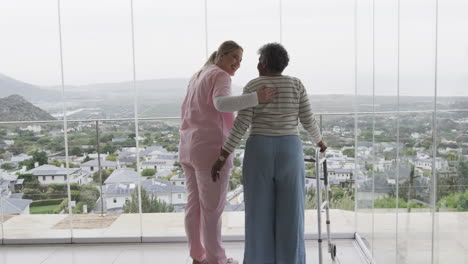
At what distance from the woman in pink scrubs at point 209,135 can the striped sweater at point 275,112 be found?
167 millimetres

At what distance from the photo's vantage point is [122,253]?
332 cm

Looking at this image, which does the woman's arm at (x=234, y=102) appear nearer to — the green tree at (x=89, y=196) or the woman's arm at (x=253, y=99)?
the woman's arm at (x=253, y=99)

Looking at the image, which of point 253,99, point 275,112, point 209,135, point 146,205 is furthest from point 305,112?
point 146,205

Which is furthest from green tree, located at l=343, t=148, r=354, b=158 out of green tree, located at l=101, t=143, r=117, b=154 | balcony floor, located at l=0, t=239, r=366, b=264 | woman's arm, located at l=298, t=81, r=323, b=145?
green tree, located at l=101, t=143, r=117, b=154

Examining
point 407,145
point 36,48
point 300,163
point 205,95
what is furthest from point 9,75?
point 407,145

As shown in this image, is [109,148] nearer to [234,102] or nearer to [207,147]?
[207,147]

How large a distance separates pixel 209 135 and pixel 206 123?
74mm

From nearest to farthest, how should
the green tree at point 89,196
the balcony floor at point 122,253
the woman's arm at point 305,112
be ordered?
1. the woman's arm at point 305,112
2. the balcony floor at point 122,253
3. the green tree at point 89,196

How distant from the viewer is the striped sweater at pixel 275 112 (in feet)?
7.92

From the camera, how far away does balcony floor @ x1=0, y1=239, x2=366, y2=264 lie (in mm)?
3160

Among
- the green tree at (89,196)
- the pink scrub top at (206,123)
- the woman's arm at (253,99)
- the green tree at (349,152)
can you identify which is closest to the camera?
the woman's arm at (253,99)

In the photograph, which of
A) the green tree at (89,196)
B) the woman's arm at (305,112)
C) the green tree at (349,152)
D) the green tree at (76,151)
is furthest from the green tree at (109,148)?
the green tree at (349,152)

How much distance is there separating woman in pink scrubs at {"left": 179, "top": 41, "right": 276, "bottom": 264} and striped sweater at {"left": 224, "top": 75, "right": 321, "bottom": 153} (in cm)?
17

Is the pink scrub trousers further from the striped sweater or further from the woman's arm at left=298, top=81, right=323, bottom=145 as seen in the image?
the woman's arm at left=298, top=81, right=323, bottom=145
